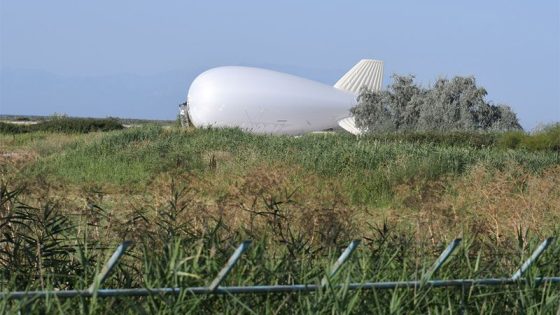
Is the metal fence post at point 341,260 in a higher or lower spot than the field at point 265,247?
higher

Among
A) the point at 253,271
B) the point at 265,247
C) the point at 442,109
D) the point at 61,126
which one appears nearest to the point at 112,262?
the point at 253,271

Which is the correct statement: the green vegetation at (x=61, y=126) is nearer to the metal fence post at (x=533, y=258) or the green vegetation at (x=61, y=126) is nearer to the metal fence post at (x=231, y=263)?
the metal fence post at (x=533, y=258)

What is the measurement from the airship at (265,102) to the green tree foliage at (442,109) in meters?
10.2

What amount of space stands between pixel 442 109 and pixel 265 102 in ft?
55.4

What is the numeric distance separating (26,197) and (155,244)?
2240 millimetres

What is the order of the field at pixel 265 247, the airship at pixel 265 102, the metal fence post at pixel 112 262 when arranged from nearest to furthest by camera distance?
the metal fence post at pixel 112 262 < the field at pixel 265 247 < the airship at pixel 265 102

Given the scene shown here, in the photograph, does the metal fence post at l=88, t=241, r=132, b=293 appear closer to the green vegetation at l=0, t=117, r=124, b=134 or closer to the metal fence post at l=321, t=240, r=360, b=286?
the metal fence post at l=321, t=240, r=360, b=286

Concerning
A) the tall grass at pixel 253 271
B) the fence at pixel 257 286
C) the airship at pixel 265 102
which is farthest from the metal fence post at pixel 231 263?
the airship at pixel 265 102

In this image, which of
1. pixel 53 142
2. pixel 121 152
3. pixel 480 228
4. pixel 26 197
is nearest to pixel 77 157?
pixel 121 152

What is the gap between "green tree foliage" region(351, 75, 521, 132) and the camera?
3784 centimetres

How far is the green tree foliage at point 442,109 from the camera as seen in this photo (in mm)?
37844

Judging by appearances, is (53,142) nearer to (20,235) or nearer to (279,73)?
(20,235)

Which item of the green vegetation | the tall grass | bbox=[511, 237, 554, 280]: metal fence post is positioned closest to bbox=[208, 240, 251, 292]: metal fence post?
the tall grass

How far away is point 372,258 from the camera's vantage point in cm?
474
